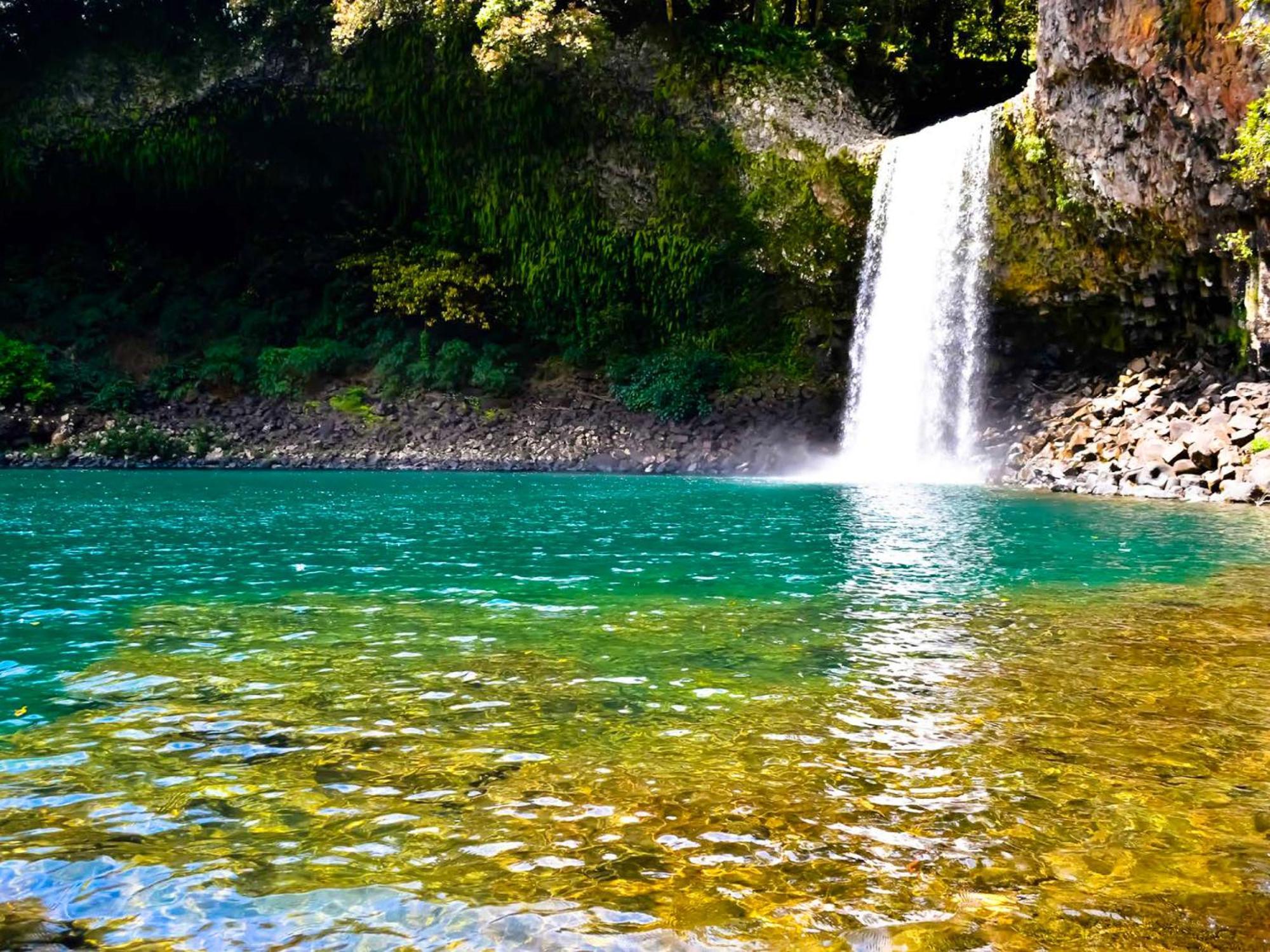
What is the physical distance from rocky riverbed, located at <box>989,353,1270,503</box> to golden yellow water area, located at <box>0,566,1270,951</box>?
12.6 meters

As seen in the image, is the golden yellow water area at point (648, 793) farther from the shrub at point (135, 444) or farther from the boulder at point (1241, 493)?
the shrub at point (135, 444)

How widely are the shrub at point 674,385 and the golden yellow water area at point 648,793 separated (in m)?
20.4

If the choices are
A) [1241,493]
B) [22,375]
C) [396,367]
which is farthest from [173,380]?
[1241,493]

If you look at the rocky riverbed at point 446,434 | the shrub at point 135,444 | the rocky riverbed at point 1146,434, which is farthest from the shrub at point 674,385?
the shrub at point 135,444

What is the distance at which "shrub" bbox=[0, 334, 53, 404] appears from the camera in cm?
2639

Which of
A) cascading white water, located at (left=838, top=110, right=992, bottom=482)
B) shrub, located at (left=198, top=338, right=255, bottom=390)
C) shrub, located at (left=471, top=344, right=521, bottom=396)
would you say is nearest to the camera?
cascading white water, located at (left=838, top=110, right=992, bottom=482)

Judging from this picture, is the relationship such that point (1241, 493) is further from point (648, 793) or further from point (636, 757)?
point (648, 793)

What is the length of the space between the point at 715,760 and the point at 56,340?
30.1 m

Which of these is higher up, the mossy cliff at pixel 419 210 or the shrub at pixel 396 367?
the mossy cliff at pixel 419 210

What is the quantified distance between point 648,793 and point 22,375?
2823 cm

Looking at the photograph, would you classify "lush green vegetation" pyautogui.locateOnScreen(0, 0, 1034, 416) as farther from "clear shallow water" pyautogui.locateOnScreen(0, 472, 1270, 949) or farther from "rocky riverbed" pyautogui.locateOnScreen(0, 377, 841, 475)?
"clear shallow water" pyautogui.locateOnScreen(0, 472, 1270, 949)

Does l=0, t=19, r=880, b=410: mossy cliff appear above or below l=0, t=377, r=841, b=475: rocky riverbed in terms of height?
above

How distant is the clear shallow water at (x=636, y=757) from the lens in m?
2.91

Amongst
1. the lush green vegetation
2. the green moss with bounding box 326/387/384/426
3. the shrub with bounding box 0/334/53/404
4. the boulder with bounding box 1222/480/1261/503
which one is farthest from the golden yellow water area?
the shrub with bounding box 0/334/53/404
